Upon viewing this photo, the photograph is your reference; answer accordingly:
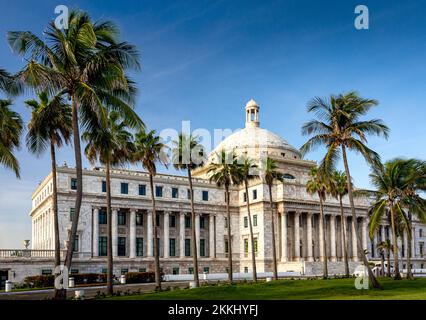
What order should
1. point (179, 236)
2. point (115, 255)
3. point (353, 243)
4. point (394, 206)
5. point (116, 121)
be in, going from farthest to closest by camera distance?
point (353, 243)
point (179, 236)
point (115, 255)
point (394, 206)
point (116, 121)

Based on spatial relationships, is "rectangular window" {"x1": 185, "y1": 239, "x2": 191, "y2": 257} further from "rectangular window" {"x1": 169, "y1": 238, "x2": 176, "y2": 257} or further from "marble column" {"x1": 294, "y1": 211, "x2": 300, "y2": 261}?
"marble column" {"x1": 294, "y1": 211, "x2": 300, "y2": 261}

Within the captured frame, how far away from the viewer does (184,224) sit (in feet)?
282

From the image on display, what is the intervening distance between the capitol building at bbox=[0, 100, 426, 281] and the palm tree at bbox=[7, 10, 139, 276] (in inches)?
1663

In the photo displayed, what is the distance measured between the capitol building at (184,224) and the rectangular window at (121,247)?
22 centimetres

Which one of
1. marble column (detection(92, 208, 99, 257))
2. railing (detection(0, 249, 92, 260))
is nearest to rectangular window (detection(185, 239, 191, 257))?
marble column (detection(92, 208, 99, 257))

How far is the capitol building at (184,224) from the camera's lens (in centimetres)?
7550

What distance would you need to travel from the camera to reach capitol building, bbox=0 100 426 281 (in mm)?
75500

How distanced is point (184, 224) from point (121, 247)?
11.2m

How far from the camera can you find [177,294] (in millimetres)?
39469

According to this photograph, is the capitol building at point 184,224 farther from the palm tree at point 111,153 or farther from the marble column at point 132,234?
the palm tree at point 111,153

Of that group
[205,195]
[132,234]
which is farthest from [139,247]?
[205,195]

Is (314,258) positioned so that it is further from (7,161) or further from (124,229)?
(7,161)
